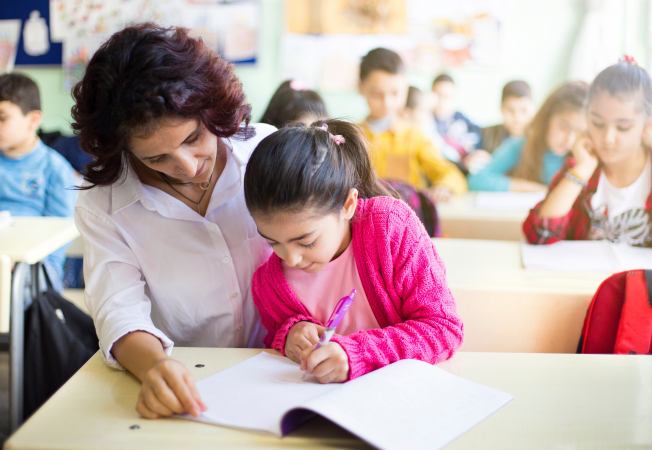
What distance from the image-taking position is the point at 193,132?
97 cm

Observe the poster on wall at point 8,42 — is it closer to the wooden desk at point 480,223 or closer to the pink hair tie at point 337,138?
the wooden desk at point 480,223

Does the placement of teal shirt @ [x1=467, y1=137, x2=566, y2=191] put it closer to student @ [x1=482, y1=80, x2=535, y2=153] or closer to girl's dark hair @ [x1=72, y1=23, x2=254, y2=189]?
student @ [x1=482, y1=80, x2=535, y2=153]

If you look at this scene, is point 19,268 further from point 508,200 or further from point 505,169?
point 505,169

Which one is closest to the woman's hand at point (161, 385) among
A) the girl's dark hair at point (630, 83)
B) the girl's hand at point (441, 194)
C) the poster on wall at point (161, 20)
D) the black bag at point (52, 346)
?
the black bag at point (52, 346)

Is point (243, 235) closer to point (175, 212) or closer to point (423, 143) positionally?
point (175, 212)

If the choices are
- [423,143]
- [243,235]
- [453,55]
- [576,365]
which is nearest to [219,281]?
[243,235]

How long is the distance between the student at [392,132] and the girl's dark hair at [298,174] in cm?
191

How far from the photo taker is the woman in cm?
90

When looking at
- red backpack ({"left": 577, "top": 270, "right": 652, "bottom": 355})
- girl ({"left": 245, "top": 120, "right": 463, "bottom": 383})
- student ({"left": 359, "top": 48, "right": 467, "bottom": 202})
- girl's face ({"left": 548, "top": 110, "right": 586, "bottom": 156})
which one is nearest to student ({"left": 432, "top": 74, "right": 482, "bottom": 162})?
student ({"left": 359, "top": 48, "right": 467, "bottom": 202})

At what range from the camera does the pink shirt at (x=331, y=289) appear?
1071 millimetres

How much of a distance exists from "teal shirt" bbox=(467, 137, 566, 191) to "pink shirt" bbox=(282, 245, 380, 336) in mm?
2005

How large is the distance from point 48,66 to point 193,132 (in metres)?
3.75

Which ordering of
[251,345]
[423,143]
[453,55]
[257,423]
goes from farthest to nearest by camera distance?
1. [453,55]
2. [423,143]
3. [251,345]
4. [257,423]

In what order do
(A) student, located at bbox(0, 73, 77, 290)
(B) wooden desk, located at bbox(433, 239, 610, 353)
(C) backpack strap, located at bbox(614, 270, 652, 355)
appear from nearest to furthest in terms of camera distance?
(C) backpack strap, located at bbox(614, 270, 652, 355), (B) wooden desk, located at bbox(433, 239, 610, 353), (A) student, located at bbox(0, 73, 77, 290)
